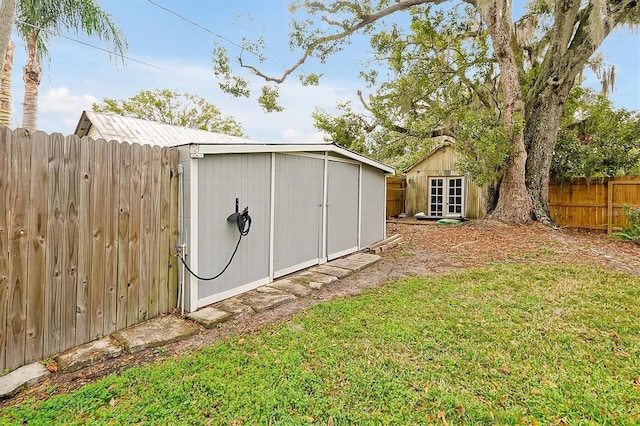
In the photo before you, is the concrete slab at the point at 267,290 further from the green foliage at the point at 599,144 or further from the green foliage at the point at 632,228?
the green foliage at the point at 599,144

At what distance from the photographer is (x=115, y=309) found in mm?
2814

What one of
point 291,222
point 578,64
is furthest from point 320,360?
point 578,64

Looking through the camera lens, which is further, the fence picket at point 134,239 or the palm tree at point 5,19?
the palm tree at point 5,19

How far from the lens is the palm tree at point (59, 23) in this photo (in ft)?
21.6

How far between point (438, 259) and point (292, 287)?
3135 mm

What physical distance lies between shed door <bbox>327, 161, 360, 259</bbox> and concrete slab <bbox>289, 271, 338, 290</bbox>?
99cm

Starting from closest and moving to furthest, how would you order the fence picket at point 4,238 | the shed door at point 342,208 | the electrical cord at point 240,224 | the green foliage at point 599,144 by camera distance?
the fence picket at point 4,238 < the electrical cord at point 240,224 < the shed door at point 342,208 < the green foliage at point 599,144

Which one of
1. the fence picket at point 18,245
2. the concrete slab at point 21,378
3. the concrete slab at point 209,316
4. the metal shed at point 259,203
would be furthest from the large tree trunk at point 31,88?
the concrete slab at point 21,378

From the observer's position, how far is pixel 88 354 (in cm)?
245

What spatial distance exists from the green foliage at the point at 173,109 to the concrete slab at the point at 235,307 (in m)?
16.7

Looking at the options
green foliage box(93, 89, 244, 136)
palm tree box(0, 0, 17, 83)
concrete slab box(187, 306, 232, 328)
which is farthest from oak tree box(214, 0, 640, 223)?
green foliage box(93, 89, 244, 136)

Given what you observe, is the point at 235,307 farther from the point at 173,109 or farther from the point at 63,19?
the point at 173,109

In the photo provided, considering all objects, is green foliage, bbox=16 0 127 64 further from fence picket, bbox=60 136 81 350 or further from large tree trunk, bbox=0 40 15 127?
fence picket, bbox=60 136 81 350

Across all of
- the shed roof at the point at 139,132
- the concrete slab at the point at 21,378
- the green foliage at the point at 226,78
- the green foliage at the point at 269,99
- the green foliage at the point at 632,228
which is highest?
the green foliage at the point at 226,78
